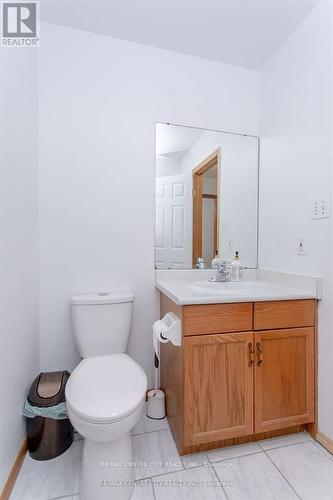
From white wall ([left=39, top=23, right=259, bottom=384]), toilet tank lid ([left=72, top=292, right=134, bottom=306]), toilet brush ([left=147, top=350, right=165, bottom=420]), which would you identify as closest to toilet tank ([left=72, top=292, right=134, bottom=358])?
toilet tank lid ([left=72, top=292, right=134, bottom=306])

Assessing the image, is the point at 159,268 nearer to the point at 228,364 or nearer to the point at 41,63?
the point at 228,364

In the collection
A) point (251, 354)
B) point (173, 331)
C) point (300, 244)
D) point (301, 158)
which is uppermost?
point (301, 158)

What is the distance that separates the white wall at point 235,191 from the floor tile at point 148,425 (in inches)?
41.0

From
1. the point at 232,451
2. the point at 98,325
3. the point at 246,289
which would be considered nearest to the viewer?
the point at 232,451

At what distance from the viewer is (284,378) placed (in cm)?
135

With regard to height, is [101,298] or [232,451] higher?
[101,298]

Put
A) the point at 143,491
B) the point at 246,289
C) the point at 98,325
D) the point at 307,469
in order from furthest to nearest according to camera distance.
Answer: the point at 246,289
the point at 98,325
the point at 307,469
the point at 143,491

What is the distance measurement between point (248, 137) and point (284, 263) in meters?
0.98

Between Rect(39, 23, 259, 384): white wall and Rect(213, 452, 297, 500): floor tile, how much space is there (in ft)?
2.37

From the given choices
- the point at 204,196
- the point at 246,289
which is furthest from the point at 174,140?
the point at 246,289

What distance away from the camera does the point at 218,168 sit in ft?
6.14

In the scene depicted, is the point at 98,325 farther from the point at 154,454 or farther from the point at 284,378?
the point at 284,378

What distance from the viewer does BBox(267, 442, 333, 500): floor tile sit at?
1098 millimetres

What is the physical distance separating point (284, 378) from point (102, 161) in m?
1.64
